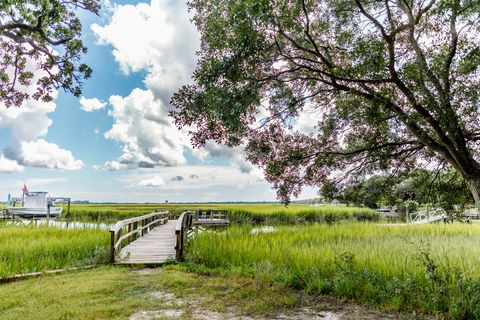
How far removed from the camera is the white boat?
33.5 m

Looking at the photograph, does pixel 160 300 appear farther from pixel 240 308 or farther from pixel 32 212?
pixel 32 212

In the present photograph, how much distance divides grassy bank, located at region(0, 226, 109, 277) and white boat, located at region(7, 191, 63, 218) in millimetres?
20858

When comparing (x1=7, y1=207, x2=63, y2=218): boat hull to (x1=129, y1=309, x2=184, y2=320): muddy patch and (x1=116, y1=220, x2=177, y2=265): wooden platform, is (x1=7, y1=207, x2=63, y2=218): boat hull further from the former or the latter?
(x1=129, y1=309, x2=184, y2=320): muddy patch

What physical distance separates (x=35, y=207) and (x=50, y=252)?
→ 1034 inches

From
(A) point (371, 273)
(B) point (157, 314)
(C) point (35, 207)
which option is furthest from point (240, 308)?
(C) point (35, 207)

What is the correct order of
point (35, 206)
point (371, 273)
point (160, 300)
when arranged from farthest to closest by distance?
1. point (35, 206)
2. point (371, 273)
3. point (160, 300)

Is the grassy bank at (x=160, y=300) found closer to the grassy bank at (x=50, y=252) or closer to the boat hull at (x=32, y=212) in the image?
the grassy bank at (x=50, y=252)

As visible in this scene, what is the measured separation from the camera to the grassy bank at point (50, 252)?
10.7 metres

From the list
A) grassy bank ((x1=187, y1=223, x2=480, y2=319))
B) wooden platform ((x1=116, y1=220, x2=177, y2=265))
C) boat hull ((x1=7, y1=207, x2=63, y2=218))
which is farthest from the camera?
boat hull ((x1=7, y1=207, x2=63, y2=218))

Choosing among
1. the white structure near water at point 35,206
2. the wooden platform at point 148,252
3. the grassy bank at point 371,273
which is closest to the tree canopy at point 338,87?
the grassy bank at point 371,273

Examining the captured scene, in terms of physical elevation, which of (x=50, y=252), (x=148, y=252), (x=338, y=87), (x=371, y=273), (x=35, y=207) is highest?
(x=338, y=87)

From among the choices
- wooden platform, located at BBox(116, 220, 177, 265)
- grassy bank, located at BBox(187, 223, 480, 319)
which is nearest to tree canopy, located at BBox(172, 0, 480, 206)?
grassy bank, located at BBox(187, 223, 480, 319)

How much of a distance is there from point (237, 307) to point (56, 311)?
320 cm

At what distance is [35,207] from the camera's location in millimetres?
34438
